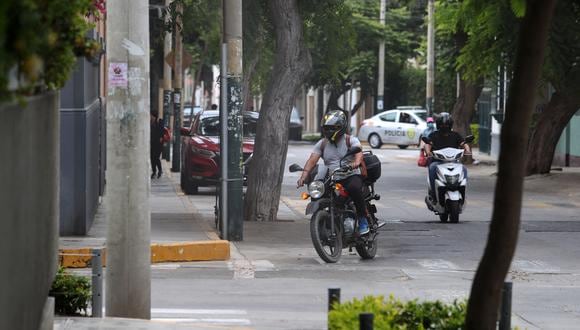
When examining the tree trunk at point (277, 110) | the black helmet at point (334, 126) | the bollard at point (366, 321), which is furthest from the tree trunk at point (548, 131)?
the bollard at point (366, 321)

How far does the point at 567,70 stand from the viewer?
28.1 m

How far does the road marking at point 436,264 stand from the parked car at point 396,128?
35.8m

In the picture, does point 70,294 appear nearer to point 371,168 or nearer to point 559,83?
point 371,168

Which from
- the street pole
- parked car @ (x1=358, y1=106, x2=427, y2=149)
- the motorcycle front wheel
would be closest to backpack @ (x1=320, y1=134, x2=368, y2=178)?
the motorcycle front wheel

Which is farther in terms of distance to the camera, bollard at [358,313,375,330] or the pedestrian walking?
the pedestrian walking

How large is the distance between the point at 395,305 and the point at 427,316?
295 millimetres

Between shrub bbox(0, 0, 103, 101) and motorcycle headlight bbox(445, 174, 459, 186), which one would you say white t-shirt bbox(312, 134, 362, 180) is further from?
shrub bbox(0, 0, 103, 101)

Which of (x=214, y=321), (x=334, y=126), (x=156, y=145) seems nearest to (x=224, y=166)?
(x=334, y=126)

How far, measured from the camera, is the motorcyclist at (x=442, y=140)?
2034 centimetres

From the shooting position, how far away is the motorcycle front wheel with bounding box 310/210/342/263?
14378 millimetres

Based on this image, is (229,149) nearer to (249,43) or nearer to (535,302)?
(535,302)

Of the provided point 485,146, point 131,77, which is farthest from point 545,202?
point 485,146

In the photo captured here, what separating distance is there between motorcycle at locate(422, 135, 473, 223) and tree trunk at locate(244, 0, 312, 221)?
248 centimetres

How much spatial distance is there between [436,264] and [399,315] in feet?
24.3
